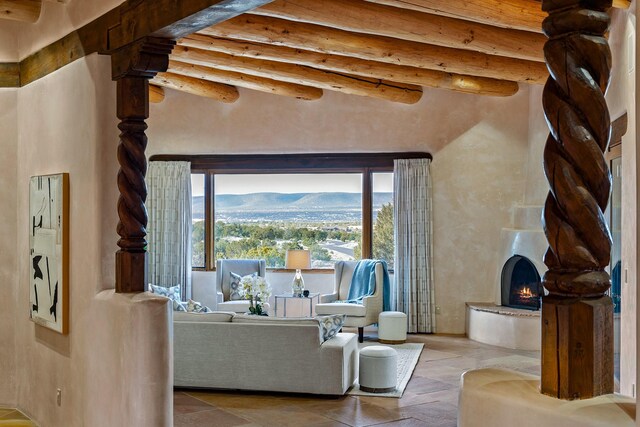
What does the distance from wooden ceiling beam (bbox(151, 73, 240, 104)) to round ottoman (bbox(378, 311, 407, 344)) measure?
3761mm

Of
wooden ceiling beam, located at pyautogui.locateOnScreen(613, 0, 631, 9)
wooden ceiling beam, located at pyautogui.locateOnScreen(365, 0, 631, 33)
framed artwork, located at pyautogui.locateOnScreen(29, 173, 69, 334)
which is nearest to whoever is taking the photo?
framed artwork, located at pyautogui.locateOnScreen(29, 173, 69, 334)

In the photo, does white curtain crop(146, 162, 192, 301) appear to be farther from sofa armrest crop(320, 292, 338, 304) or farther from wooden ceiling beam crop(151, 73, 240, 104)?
sofa armrest crop(320, 292, 338, 304)

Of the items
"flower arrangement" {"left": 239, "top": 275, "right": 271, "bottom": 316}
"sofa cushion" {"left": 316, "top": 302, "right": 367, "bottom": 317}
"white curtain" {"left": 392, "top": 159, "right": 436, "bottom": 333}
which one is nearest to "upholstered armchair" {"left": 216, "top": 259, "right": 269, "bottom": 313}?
"sofa cushion" {"left": 316, "top": 302, "right": 367, "bottom": 317}

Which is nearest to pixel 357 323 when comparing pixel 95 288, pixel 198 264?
pixel 198 264

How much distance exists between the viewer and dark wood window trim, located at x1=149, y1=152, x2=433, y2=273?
1060 cm

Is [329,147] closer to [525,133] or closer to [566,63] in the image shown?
[525,133]

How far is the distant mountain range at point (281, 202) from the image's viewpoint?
10961mm

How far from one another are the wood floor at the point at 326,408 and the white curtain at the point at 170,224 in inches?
167

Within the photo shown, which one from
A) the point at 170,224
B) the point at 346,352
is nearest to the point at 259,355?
the point at 346,352

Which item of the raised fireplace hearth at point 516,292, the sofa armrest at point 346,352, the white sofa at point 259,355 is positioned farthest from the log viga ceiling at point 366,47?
the sofa armrest at point 346,352

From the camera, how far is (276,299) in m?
10.1

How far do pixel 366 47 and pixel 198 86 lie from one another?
3.36 meters

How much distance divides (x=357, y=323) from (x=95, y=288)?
5017 millimetres

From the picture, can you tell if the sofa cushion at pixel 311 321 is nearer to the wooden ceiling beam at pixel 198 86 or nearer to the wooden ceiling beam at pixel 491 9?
the wooden ceiling beam at pixel 491 9
